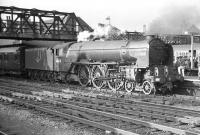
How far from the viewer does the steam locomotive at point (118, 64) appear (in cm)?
1586

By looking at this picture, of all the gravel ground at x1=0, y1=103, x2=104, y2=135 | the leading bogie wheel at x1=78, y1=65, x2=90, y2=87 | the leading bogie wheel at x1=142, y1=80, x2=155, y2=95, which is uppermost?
the leading bogie wheel at x1=78, y1=65, x2=90, y2=87

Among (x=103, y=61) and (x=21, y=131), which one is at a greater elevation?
(x=103, y=61)

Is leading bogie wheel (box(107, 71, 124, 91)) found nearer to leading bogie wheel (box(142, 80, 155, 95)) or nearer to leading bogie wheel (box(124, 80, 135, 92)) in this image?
leading bogie wheel (box(124, 80, 135, 92))

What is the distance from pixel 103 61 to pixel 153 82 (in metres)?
3.81

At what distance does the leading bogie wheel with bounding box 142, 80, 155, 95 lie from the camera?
15.5 meters

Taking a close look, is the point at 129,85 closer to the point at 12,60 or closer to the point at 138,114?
the point at 138,114

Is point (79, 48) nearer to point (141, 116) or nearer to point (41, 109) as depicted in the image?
point (41, 109)

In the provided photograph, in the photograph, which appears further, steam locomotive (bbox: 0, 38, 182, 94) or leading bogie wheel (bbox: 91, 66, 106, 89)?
leading bogie wheel (bbox: 91, 66, 106, 89)

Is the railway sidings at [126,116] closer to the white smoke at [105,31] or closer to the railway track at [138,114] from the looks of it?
the railway track at [138,114]

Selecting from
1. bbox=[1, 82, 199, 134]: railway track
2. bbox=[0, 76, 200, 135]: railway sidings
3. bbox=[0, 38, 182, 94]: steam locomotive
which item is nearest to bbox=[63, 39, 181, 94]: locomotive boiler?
bbox=[0, 38, 182, 94]: steam locomotive

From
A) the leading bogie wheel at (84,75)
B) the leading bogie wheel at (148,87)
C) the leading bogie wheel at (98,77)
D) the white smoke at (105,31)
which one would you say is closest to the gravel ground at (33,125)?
the leading bogie wheel at (148,87)

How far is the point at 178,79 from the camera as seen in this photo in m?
16.0

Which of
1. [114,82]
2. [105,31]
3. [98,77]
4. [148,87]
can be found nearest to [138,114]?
[148,87]

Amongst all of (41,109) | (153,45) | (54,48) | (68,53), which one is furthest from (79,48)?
(41,109)
